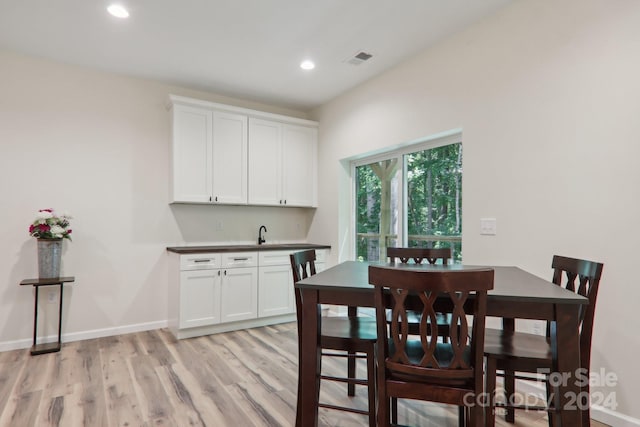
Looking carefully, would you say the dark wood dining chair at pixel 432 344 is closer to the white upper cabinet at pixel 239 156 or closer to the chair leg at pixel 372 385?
the chair leg at pixel 372 385

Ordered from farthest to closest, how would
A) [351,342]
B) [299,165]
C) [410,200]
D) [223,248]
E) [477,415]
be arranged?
[299,165] < [223,248] < [410,200] < [351,342] < [477,415]

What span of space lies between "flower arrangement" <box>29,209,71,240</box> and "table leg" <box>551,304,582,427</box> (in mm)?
3801

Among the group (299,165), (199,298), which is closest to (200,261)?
(199,298)

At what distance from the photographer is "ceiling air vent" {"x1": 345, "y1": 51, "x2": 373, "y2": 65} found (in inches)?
131

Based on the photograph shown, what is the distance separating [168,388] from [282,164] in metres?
2.85

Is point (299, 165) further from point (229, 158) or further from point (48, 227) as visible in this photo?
point (48, 227)

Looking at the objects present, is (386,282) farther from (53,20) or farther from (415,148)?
(53,20)

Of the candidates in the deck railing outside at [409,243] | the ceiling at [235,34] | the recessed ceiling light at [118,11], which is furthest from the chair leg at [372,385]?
the recessed ceiling light at [118,11]

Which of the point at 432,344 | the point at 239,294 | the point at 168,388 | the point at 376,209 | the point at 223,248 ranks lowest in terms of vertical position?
the point at 168,388

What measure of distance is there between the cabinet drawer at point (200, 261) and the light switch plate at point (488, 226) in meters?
2.60

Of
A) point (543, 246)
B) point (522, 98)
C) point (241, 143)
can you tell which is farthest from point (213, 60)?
point (543, 246)

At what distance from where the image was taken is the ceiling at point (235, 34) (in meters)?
2.62

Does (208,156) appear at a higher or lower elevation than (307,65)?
lower

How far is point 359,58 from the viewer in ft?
11.2
